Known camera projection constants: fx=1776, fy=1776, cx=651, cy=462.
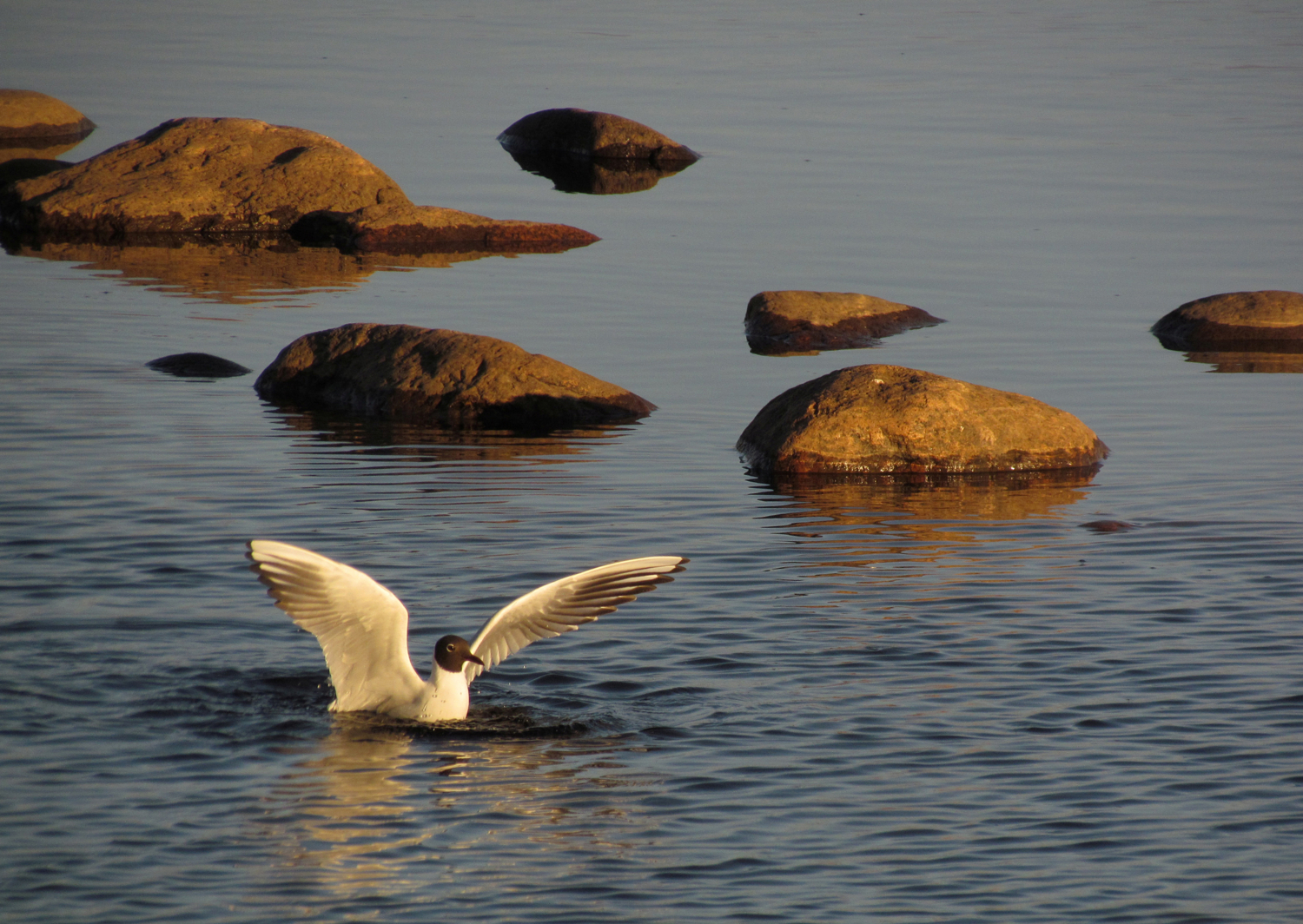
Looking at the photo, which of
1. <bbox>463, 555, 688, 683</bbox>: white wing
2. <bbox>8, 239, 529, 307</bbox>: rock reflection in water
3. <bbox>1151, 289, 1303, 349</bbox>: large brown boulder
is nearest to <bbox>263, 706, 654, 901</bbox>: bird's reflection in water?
<bbox>463, 555, 688, 683</bbox>: white wing

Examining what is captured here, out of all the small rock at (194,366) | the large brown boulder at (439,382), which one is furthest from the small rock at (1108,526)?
the small rock at (194,366)

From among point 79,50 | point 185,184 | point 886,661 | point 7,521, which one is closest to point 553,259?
point 185,184

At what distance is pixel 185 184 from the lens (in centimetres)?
2633

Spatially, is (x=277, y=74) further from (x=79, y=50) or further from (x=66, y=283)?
(x=66, y=283)

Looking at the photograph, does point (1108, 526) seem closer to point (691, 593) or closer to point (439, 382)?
point (691, 593)

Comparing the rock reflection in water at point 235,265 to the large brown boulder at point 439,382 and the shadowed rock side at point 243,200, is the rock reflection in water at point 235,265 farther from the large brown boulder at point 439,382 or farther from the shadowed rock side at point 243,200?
the large brown boulder at point 439,382

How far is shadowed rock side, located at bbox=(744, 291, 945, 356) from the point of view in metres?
20.2

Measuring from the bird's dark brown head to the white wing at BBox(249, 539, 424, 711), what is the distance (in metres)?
0.25

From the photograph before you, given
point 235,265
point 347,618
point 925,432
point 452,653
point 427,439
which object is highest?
point 235,265

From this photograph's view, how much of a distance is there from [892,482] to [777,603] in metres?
3.87

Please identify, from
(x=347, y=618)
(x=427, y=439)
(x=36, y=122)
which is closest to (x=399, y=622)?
(x=347, y=618)

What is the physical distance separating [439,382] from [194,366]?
109 inches

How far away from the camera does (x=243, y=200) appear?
26.7 m

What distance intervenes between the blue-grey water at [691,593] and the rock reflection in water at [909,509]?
69 millimetres
